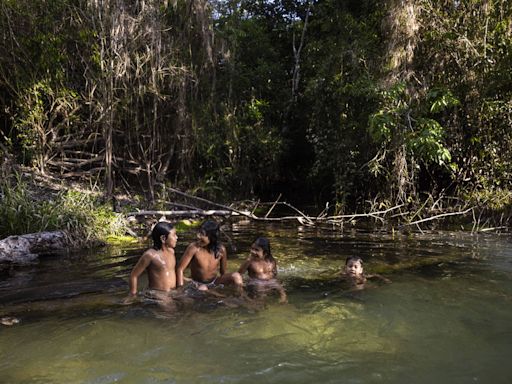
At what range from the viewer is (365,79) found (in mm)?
11250

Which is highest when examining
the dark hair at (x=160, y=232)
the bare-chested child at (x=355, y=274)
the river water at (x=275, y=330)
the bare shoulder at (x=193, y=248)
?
the dark hair at (x=160, y=232)

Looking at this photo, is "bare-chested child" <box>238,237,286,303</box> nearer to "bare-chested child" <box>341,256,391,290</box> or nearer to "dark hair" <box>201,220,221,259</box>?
"dark hair" <box>201,220,221,259</box>

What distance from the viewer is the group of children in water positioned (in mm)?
5082

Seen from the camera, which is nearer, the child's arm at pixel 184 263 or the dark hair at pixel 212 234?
the child's arm at pixel 184 263

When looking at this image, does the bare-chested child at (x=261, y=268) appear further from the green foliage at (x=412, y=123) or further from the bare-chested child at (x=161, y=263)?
the green foliage at (x=412, y=123)

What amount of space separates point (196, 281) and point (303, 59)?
10763mm

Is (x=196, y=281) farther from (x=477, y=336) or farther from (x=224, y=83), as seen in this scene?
(x=224, y=83)

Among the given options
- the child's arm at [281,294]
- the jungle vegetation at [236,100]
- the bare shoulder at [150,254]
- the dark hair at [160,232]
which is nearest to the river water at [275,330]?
the child's arm at [281,294]

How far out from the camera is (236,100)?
47.6 feet

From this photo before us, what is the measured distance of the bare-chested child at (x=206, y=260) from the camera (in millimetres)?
5457

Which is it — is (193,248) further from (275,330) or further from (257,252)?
(275,330)

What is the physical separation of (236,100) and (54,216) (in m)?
7.61

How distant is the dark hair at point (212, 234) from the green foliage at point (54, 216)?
11.8ft

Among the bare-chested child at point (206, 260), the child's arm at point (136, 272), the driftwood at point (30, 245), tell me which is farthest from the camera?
the driftwood at point (30, 245)
